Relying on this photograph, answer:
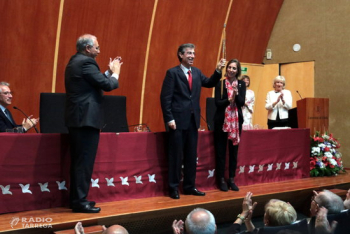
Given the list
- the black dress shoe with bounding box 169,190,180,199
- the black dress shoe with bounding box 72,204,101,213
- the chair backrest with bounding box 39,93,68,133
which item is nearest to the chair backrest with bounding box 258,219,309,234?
the black dress shoe with bounding box 72,204,101,213

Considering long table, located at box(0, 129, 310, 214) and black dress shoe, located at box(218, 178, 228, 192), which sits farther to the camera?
black dress shoe, located at box(218, 178, 228, 192)

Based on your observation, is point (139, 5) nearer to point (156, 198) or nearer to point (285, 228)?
point (156, 198)

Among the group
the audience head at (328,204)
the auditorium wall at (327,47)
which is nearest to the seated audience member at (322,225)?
the audience head at (328,204)

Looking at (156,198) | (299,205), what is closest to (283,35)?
(299,205)

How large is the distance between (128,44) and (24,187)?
3729 mm

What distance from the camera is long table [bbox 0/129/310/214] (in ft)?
11.1

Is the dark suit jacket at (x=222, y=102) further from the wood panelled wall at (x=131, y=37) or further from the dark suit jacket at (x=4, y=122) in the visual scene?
the wood panelled wall at (x=131, y=37)

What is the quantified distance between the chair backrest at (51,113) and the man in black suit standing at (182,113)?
1131 millimetres

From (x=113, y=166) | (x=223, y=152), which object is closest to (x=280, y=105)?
(x=223, y=152)

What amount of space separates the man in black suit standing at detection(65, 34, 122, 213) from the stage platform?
17cm

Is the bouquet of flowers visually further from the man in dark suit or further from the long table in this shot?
the man in dark suit

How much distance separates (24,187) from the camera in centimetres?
341

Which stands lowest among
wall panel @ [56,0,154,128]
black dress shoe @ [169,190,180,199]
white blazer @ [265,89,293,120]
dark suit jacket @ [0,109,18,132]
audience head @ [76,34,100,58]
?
black dress shoe @ [169,190,180,199]

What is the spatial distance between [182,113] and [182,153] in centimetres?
36
